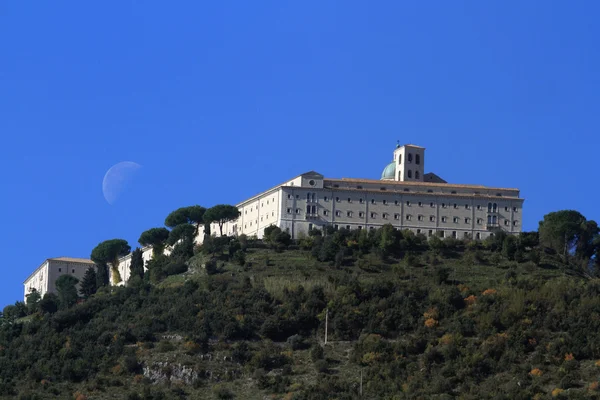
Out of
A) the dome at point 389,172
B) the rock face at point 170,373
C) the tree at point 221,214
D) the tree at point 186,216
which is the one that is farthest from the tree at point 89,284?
the rock face at point 170,373

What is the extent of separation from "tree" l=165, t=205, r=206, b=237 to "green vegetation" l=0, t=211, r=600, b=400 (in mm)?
8205

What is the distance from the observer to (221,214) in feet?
391

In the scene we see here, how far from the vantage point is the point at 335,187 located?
116125 mm

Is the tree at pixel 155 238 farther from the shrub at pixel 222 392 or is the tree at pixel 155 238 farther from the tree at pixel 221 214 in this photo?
the shrub at pixel 222 392

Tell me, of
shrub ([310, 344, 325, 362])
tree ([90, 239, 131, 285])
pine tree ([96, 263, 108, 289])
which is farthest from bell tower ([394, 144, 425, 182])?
shrub ([310, 344, 325, 362])

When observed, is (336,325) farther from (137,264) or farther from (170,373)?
(137,264)

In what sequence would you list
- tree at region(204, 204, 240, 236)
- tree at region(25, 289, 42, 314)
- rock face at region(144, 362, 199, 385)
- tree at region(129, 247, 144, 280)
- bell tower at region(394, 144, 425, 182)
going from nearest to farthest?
rock face at region(144, 362, 199, 385), tree at region(129, 247, 144, 280), tree at region(204, 204, 240, 236), tree at region(25, 289, 42, 314), bell tower at region(394, 144, 425, 182)

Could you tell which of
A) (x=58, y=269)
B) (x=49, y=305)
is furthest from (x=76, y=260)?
(x=49, y=305)

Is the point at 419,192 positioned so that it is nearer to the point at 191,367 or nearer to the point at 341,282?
the point at 341,282

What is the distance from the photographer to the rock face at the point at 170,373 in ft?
283

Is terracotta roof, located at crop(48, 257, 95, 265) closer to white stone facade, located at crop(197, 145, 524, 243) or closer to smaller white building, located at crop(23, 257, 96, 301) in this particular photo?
smaller white building, located at crop(23, 257, 96, 301)

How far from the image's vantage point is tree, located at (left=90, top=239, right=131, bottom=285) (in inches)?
4911

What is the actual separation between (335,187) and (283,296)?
68.3ft

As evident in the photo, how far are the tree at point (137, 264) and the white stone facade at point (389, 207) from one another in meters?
9.82
